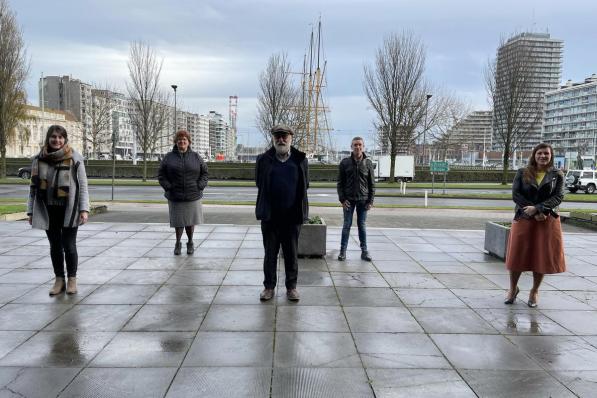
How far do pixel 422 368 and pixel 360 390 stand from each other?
627 millimetres

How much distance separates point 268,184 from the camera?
4750mm

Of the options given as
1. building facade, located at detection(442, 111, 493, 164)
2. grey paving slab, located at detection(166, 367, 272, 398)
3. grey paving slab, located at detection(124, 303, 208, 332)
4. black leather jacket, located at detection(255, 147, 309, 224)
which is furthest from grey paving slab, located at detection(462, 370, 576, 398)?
building facade, located at detection(442, 111, 493, 164)

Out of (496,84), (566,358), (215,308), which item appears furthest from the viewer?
(496,84)

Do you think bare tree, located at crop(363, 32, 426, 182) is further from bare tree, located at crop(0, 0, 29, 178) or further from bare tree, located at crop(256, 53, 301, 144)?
bare tree, located at crop(0, 0, 29, 178)

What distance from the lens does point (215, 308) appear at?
4684 millimetres

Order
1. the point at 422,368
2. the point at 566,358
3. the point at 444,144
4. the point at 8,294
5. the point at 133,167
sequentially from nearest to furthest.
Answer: the point at 422,368
the point at 566,358
the point at 8,294
the point at 133,167
the point at 444,144

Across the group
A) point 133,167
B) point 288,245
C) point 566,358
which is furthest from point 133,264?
point 133,167

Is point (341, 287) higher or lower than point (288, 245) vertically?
lower

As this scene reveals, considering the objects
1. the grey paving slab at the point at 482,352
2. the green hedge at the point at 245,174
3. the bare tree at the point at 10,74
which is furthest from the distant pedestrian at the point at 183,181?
the green hedge at the point at 245,174

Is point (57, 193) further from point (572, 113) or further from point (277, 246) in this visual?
point (572, 113)

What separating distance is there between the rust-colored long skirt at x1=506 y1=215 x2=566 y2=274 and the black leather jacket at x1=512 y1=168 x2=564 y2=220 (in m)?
0.12

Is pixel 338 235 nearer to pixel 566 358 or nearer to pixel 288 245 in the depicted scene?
pixel 288 245

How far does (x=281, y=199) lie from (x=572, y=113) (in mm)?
149784

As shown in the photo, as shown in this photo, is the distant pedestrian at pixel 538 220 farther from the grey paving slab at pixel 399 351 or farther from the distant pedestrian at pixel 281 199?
the distant pedestrian at pixel 281 199
